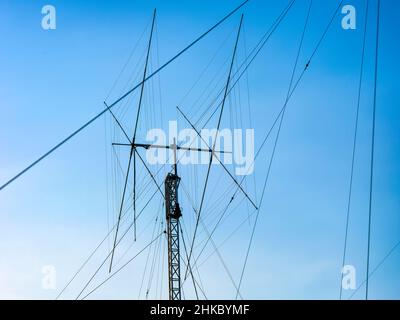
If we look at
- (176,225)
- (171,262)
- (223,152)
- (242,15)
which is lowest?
(171,262)

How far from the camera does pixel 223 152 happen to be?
23.2 m

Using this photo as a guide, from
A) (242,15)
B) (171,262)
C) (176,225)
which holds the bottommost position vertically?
(171,262)
